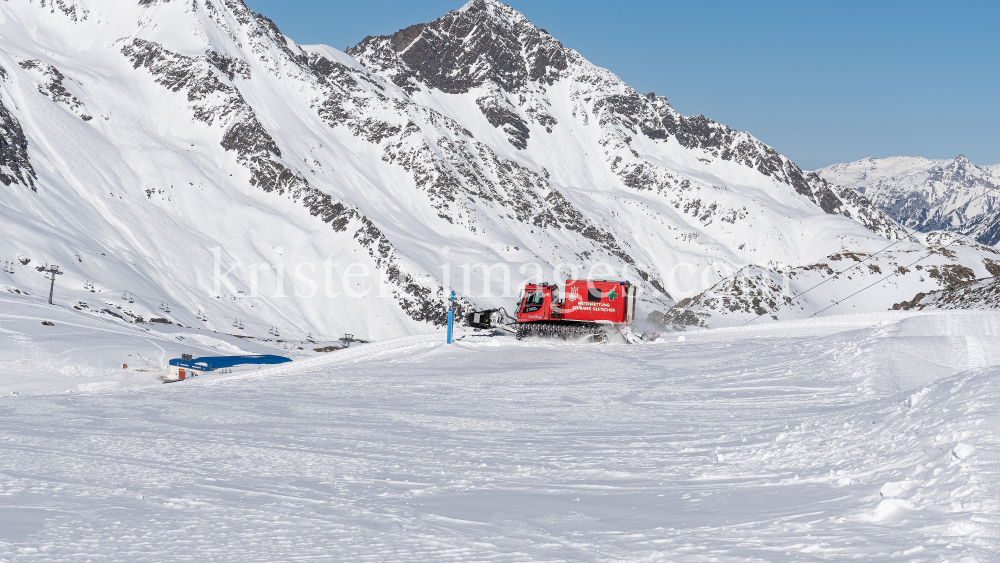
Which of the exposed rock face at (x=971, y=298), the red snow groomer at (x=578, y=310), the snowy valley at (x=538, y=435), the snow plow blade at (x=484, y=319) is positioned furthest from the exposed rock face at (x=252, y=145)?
the red snow groomer at (x=578, y=310)

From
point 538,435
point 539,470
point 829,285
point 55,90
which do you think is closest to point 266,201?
point 55,90

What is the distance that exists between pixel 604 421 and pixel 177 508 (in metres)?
6.92

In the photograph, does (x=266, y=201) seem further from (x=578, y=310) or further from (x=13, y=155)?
(x=578, y=310)

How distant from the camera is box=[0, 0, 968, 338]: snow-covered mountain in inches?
3903

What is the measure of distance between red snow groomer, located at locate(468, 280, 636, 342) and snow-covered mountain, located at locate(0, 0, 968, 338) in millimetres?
50121

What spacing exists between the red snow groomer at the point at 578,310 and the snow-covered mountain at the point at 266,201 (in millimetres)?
50121

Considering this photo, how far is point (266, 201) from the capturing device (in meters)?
131

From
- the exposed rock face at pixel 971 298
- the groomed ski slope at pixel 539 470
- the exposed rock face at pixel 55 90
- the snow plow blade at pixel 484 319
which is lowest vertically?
the groomed ski slope at pixel 539 470

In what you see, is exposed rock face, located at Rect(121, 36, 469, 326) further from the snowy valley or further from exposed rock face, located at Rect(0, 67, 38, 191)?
the snowy valley

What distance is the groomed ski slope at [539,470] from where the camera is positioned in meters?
5.65

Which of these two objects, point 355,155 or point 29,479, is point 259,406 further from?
point 355,155

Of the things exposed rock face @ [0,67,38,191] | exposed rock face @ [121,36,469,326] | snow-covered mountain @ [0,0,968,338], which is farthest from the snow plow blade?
exposed rock face @ [0,67,38,191]

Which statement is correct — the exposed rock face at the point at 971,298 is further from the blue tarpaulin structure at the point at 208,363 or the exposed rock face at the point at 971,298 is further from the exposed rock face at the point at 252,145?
the exposed rock face at the point at 252,145

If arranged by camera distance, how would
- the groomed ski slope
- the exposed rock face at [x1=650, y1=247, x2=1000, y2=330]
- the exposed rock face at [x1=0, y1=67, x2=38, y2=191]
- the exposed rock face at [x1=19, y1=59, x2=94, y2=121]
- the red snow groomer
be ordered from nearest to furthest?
the groomed ski slope
the red snow groomer
the exposed rock face at [x1=650, y1=247, x2=1000, y2=330]
the exposed rock face at [x1=0, y1=67, x2=38, y2=191]
the exposed rock face at [x1=19, y1=59, x2=94, y2=121]
